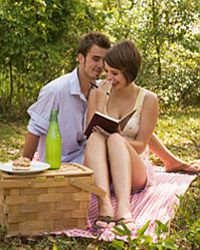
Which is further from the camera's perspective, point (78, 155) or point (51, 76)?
point (51, 76)

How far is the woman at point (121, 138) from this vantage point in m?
3.23

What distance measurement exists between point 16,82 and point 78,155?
148 inches

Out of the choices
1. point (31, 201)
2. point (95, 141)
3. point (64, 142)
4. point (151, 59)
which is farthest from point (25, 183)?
point (151, 59)

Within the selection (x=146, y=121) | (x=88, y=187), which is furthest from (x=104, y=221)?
(x=146, y=121)

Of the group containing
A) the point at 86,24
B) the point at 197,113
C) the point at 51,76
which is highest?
the point at 86,24

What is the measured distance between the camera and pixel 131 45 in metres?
3.61

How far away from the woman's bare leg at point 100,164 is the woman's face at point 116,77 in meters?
0.41

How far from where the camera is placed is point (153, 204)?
3.62 metres

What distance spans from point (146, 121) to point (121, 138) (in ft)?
1.24

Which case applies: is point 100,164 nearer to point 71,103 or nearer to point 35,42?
point 71,103

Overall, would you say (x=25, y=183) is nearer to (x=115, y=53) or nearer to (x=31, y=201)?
(x=31, y=201)

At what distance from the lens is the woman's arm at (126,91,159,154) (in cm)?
372

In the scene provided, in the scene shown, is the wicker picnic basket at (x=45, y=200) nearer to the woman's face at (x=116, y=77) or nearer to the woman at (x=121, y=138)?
the woman at (x=121, y=138)

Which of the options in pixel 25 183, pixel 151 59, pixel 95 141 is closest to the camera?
pixel 25 183
